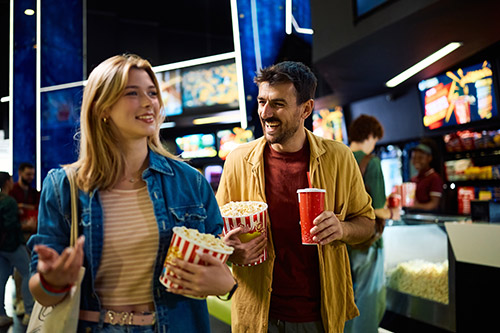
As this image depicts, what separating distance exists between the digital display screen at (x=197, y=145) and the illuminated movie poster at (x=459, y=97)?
502cm

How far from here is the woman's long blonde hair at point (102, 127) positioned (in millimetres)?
1371

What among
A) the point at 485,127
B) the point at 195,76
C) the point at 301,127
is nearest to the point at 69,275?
the point at 301,127

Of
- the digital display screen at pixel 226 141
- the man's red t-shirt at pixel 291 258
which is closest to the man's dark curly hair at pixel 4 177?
the man's red t-shirt at pixel 291 258

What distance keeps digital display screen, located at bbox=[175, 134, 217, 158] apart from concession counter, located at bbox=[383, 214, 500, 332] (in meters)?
6.08

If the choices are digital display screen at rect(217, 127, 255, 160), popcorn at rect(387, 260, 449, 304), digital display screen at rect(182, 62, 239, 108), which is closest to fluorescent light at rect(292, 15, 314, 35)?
popcorn at rect(387, 260, 449, 304)

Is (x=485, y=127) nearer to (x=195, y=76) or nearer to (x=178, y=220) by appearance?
(x=195, y=76)

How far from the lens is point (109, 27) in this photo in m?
6.84

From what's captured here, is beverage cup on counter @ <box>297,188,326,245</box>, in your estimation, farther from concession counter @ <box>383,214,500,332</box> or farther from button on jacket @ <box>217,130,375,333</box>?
concession counter @ <box>383,214,500,332</box>

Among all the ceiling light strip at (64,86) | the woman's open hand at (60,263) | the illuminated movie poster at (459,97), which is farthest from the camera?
the illuminated movie poster at (459,97)

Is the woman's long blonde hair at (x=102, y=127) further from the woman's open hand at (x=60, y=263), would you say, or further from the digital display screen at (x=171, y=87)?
the digital display screen at (x=171, y=87)

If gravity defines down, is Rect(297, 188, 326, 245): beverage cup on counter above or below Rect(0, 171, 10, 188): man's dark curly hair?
below

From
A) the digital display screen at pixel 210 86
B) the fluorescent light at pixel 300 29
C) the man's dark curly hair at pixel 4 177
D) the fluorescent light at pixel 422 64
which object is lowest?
the man's dark curly hair at pixel 4 177

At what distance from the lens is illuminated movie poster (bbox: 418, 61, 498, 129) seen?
4.89m

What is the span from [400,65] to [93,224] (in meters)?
4.74
